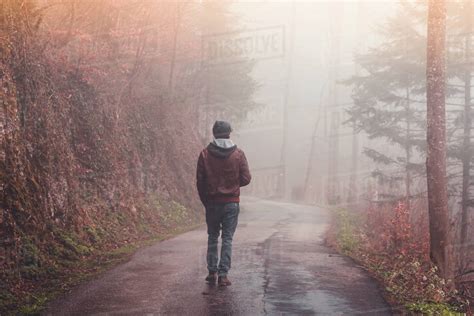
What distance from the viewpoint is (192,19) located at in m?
29.3

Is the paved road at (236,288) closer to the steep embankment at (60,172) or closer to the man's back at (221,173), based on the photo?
the steep embankment at (60,172)

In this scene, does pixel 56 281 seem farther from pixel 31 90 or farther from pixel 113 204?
pixel 113 204

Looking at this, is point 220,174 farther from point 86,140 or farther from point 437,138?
point 86,140

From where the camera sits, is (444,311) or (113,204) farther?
(113,204)

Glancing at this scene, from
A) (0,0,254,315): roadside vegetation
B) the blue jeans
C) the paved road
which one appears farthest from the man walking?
(0,0,254,315): roadside vegetation

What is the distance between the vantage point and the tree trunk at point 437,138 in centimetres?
1019

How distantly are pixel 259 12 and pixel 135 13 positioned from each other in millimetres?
60994

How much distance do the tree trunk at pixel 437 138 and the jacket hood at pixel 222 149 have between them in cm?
458

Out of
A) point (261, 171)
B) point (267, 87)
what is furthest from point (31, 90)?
point (267, 87)

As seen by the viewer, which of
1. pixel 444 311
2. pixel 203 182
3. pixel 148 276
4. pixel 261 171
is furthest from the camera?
pixel 261 171

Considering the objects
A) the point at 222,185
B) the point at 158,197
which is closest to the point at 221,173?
the point at 222,185

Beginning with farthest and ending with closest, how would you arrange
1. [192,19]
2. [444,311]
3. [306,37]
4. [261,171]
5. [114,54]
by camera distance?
1. [306,37]
2. [261,171]
3. [192,19]
4. [114,54]
5. [444,311]

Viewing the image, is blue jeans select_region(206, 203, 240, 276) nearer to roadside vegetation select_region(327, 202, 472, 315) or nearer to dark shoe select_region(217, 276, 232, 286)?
dark shoe select_region(217, 276, 232, 286)

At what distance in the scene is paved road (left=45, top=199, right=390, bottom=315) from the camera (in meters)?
6.73
